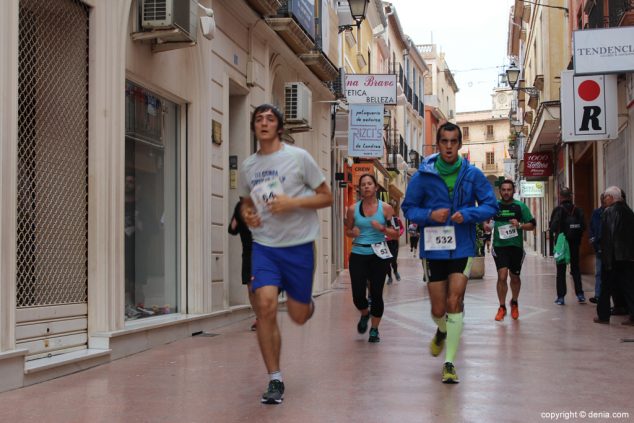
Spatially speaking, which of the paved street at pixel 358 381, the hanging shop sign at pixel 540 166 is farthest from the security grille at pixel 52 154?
the hanging shop sign at pixel 540 166

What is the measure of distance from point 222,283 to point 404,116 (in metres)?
37.3

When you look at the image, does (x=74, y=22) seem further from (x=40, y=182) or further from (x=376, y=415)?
(x=376, y=415)

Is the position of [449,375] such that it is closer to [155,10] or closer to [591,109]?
[155,10]

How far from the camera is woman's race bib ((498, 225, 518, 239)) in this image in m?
11.0

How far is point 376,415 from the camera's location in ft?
17.1

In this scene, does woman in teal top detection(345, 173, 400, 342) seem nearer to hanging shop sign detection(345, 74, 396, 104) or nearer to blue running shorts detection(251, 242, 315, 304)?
blue running shorts detection(251, 242, 315, 304)

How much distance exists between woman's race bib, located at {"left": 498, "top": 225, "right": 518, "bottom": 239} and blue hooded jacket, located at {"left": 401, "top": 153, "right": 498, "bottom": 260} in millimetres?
4432

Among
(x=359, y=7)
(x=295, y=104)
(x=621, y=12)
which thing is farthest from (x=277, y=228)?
(x=359, y=7)

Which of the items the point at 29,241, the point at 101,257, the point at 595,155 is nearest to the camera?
the point at 29,241

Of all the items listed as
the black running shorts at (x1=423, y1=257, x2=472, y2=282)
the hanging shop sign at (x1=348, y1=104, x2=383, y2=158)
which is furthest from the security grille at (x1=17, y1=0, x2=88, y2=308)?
the hanging shop sign at (x1=348, y1=104, x2=383, y2=158)

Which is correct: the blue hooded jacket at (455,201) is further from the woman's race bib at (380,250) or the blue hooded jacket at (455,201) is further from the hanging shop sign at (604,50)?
the hanging shop sign at (604,50)

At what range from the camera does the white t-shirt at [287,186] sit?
5637mm

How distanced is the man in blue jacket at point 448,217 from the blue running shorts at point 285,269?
127cm

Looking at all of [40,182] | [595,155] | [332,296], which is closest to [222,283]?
[40,182]
